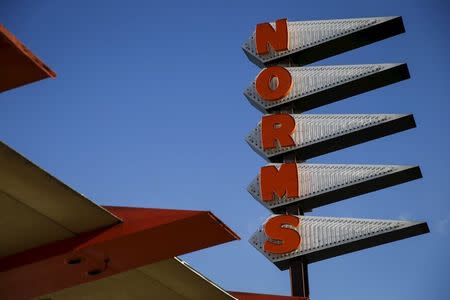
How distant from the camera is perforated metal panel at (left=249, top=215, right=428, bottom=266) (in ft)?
82.1

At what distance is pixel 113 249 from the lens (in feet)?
27.1

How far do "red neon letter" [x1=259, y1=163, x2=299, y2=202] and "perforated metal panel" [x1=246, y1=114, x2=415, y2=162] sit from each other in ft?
2.36

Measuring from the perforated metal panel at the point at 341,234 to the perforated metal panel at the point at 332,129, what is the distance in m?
2.59

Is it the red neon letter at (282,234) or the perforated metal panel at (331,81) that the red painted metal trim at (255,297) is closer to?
the red neon letter at (282,234)

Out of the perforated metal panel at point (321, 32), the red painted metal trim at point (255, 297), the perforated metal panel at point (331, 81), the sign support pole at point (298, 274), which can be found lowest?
the red painted metal trim at point (255, 297)

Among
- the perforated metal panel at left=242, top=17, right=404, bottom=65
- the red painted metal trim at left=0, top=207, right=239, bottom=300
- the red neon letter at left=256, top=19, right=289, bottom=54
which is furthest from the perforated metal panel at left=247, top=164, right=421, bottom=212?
the red painted metal trim at left=0, top=207, right=239, bottom=300

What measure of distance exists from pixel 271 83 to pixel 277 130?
1.91m

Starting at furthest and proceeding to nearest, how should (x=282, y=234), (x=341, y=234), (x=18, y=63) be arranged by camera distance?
(x=282, y=234) → (x=341, y=234) → (x=18, y=63)

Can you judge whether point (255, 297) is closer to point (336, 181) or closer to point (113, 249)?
point (113, 249)

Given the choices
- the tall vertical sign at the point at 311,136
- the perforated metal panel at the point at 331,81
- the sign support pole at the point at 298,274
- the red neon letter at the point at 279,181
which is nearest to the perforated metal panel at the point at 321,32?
the tall vertical sign at the point at 311,136

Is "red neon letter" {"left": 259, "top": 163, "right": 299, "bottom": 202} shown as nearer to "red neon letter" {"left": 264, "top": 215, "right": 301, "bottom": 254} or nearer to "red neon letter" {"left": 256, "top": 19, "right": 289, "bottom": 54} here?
"red neon letter" {"left": 264, "top": 215, "right": 301, "bottom": 254}

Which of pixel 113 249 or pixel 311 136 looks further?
pixel 311 136

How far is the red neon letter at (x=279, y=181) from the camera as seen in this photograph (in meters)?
26.5

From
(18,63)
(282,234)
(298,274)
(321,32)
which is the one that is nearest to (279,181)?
(282,234)
